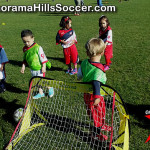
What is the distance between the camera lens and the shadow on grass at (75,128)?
10.1 feet

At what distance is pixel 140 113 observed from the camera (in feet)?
11.8

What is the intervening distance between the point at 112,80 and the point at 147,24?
7.50 metres

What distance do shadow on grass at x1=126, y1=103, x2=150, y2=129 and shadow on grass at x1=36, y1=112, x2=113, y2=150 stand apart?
85 cm

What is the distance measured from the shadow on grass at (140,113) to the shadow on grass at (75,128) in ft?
2.79

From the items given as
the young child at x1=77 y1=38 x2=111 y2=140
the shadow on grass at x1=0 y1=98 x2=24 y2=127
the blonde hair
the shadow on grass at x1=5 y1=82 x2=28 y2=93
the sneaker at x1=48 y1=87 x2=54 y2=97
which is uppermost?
the blonde hair

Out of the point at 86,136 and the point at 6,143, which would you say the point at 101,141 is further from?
the point at 6,143

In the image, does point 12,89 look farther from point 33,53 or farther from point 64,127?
point 64,127

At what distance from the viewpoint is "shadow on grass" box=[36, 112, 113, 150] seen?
3.07 meters

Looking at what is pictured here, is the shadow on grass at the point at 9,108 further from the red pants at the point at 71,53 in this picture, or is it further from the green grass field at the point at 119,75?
the red pants at the point at 71,53

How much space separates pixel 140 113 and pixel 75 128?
1.41 meters

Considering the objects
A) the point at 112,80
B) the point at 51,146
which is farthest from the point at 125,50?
the point at 51,146

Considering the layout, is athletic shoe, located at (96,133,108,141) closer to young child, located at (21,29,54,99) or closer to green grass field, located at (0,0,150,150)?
green grass field, located at (0,0,150,150)

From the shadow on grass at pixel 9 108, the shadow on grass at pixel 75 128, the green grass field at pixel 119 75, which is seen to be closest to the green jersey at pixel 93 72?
the shadow on grass at pixel 75 128

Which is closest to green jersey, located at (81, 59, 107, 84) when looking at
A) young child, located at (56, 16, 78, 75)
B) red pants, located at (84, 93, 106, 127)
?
red pants, located at (84, 93, 106, 127)
